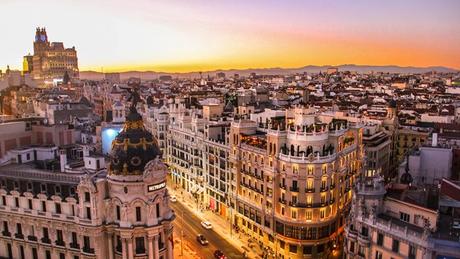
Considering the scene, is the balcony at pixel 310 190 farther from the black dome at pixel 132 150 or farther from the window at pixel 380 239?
the black dome at pixel 132 150

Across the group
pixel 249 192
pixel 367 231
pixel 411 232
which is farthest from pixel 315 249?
pixel 411 232

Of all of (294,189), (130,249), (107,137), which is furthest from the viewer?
(107,137)

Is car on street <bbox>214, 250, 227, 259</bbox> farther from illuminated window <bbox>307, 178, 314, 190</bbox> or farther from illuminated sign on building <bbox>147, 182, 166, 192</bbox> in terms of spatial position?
illuminated sign on building <bbox>147, 182, 166, 192</bbox>

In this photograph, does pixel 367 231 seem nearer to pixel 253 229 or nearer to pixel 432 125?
pixel 253 229

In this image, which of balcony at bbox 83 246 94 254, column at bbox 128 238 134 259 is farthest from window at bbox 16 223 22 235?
column at bbox 128 238 134 259

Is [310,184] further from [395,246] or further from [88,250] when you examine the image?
[88,250]

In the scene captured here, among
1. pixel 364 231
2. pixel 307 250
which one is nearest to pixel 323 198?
pixel 307 250
